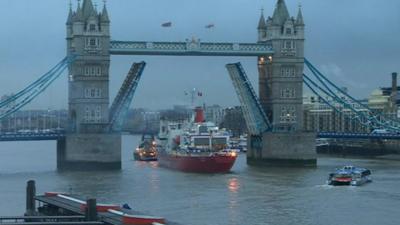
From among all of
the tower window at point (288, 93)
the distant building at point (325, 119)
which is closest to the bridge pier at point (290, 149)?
the tower window at point (288, 93)

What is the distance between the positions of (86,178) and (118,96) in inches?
482

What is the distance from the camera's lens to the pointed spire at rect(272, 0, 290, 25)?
6750 centimetres

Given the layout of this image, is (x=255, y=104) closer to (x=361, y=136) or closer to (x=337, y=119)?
(x=361, y=136)

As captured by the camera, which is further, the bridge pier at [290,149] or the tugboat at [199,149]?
the bridge pier at [290,149]

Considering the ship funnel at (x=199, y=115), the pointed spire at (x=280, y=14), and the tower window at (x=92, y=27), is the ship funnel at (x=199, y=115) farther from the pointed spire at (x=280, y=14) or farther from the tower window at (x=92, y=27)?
the pointed spire at (x=280, y=14)

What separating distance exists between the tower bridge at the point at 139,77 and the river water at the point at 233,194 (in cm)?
289

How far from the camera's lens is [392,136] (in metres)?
74.8

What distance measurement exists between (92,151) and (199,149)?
6.85 m

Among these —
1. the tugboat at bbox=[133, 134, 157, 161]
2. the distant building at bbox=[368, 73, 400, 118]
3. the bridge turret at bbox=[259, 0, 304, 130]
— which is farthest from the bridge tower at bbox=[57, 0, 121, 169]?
the distant building at bbox=[368, 73, 400, 118]

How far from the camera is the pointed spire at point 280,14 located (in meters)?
67.5

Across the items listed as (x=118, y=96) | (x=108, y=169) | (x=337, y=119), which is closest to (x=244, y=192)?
(x=108, y=169)

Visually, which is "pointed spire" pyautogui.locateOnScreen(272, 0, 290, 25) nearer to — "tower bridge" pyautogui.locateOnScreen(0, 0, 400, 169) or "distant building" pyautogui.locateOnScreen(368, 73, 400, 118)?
"tower bridge" pyautogui.locateOnScreen(0, 0, 400, 169)

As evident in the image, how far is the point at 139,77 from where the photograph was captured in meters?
63.8

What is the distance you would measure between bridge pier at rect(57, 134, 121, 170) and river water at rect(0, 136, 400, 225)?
1.92 m
